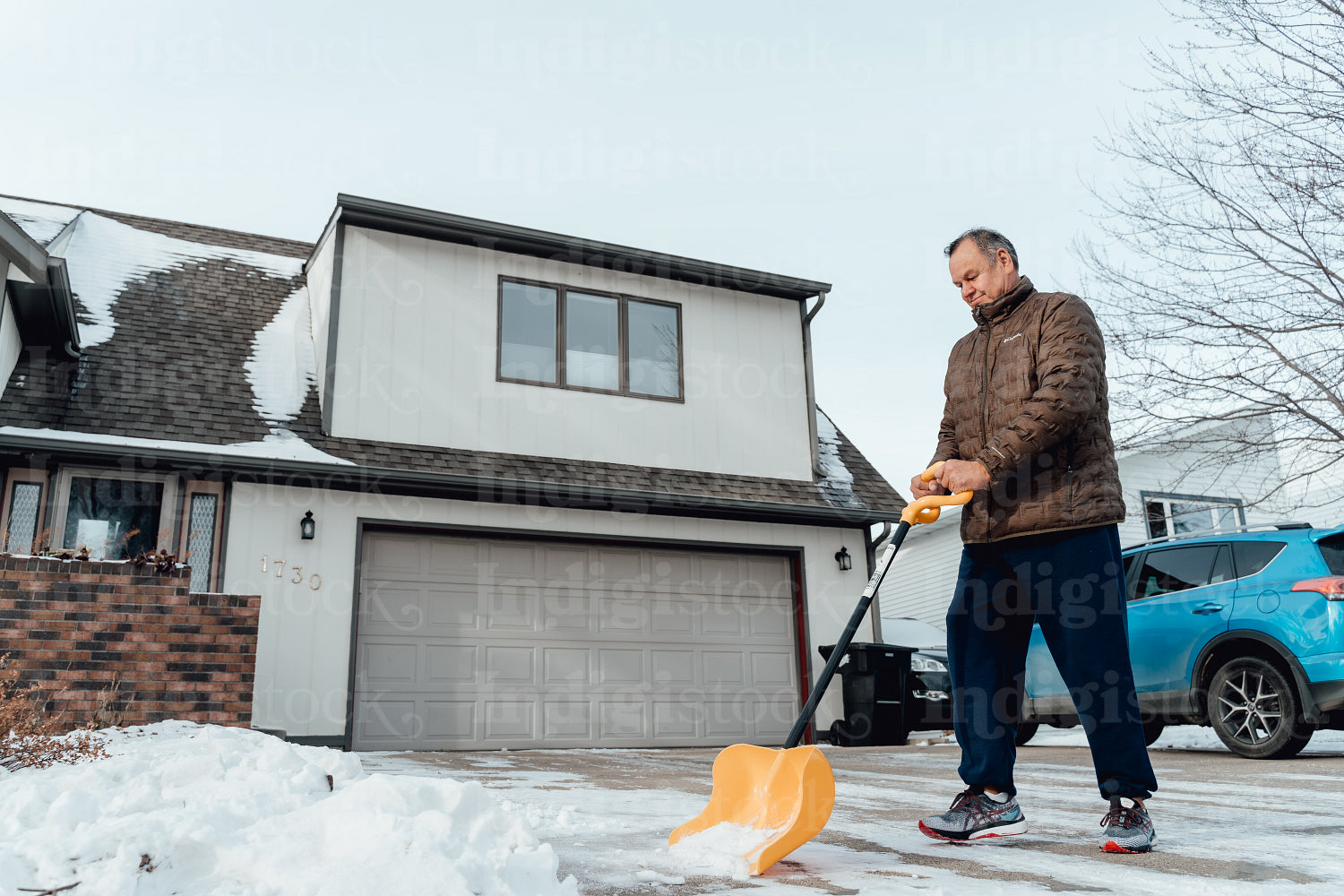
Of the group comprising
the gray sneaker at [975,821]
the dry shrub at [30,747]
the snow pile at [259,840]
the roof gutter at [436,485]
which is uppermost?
the roof gutter at [436,485]

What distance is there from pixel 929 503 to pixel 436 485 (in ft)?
21.2

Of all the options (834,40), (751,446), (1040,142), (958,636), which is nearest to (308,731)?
(751,446)

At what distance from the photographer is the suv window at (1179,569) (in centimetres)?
690

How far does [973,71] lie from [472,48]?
5.19 meters

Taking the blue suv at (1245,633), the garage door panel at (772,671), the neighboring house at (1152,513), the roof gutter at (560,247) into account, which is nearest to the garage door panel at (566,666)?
the garage door panel at (772,671)

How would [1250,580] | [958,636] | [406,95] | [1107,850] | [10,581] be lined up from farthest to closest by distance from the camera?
[406,95], [1250,580], [10,581], [958,636], [1107,850]

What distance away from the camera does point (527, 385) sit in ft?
31.7

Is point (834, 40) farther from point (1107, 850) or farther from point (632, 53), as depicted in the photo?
point (1107, 850)

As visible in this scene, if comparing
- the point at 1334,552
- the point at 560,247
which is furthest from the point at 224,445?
the point at 1334,552

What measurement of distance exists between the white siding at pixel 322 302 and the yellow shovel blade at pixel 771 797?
7137 mm

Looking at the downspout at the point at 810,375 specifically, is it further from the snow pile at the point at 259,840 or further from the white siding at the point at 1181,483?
the snow pile at the point at 259,840

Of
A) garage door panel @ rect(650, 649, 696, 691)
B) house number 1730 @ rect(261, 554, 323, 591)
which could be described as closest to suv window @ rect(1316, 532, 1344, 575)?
garage door panel @ rect(650, 649, 696, 691)

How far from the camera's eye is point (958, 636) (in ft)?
10.1

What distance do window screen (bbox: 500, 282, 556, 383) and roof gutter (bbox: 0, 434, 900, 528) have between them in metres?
1.36
